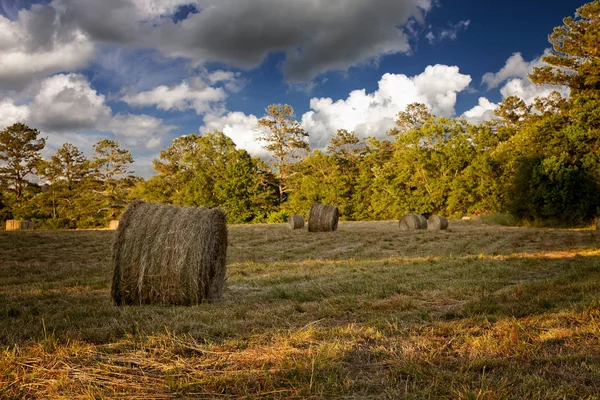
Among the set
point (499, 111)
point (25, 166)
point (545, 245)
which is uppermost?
point (499, 111)

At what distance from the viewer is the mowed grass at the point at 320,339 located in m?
2.64

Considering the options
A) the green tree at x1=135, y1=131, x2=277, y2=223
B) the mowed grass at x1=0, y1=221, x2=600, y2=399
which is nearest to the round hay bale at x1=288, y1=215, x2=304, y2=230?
the mowed grass at x1=0, y1=221, x2=600, y2=399

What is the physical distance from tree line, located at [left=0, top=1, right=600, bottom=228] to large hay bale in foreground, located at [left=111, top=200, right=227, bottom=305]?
2297cm

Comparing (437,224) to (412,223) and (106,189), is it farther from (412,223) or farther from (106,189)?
(106,189)

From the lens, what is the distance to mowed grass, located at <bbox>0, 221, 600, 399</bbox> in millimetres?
2639

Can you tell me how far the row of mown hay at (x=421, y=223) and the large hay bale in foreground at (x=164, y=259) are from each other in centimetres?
1673

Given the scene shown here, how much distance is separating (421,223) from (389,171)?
19.5m

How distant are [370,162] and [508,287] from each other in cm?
3755

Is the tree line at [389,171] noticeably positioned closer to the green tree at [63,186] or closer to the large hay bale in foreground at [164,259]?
the green tree at [63,186]

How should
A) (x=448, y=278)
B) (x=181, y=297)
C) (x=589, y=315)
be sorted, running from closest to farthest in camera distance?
(x=589, y=315)
(x=181, y=297)
(x=448, y=278)

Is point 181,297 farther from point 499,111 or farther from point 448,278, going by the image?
point 499,111

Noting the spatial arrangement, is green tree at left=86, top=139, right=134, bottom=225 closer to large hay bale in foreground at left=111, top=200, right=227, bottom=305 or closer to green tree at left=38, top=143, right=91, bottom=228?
green tree at left=38, top=143, right=91, bottom=228

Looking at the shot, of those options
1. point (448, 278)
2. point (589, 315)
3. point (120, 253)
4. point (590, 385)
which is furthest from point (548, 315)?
point (120, 253)

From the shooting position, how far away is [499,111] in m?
45.6
